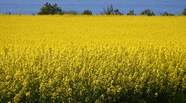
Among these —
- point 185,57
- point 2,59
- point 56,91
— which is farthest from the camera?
point 185,57

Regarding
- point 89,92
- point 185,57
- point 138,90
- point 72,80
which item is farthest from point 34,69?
point 185,57

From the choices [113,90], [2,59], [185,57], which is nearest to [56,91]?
[113,90]

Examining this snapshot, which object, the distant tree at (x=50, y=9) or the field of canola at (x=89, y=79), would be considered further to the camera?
the distant tree at (x=50, y=9)

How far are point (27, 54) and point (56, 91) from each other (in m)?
3.11

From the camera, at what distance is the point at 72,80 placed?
781 centimetres

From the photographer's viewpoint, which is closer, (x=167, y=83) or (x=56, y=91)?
(x=56, y=91)

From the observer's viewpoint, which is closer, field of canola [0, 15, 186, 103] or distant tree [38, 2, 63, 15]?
field of canola [0, 15, 186, 103]

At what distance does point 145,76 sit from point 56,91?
2.44m

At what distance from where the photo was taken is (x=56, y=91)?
7129 millimetres

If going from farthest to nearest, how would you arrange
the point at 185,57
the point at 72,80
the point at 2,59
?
the point at 185,57
the point at 2,59
the point at 72,80

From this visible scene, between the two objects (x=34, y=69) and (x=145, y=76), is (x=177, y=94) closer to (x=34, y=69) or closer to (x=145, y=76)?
(x=145, y=76)

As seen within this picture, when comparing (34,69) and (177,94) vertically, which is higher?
(34,69)

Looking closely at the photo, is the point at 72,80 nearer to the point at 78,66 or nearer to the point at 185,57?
the point at 78,66

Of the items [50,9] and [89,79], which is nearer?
[89,79]
